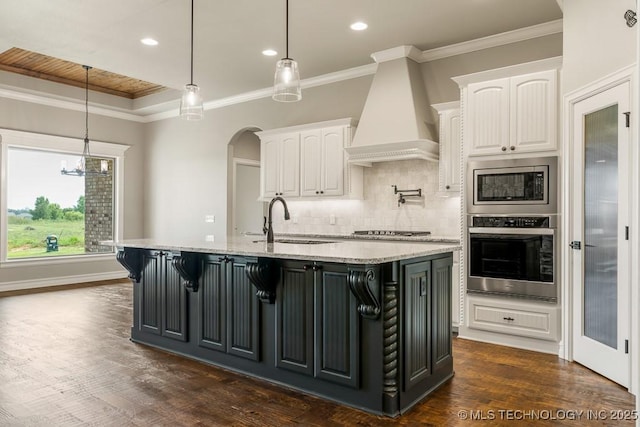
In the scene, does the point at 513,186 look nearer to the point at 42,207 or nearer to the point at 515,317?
the point at 515,317

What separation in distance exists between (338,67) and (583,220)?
3447 mm

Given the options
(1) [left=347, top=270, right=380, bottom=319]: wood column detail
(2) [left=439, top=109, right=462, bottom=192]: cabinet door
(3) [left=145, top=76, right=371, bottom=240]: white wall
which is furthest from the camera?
(3) [left=145, top=76, right=371, bottom=240]: white wall

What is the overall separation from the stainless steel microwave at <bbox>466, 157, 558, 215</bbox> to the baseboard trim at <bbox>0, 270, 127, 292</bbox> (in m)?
6.58

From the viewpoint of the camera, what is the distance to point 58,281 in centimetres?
755

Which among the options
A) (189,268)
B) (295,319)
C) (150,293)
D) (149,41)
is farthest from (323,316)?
(149,41)

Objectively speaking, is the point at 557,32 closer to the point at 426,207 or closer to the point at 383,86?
the point at 383,86

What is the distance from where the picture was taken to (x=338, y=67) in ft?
19.1

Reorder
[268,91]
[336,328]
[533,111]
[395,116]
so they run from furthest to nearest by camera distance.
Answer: [268,91]
[395,116]
[533,111]
[336,328]

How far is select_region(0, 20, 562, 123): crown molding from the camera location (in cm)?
A: 471

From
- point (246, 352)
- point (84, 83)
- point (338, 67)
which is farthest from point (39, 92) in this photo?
point (246, 352)

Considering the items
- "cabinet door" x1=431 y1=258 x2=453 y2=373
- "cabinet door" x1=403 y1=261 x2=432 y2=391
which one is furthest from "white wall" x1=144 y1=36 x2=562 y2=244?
"cabinet door" x1=403 y1=261 x2=432 y2=391

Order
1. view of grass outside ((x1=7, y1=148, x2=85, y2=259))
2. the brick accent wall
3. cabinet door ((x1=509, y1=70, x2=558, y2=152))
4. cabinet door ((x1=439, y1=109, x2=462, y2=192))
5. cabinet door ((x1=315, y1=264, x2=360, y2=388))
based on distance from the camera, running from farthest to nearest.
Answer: the brick accent wall
view of grass outside ((x1=7, y1=148, x2=85, y2=259))
cabinet door ((x1=439, y1=109, x2=462, y2=192))
cabinet door ((x1=509, y1=70, x2=558, y2=152))
cabinet door ((x1=315, y1=264, x2=360, y2=388))

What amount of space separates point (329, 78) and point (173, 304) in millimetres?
3694

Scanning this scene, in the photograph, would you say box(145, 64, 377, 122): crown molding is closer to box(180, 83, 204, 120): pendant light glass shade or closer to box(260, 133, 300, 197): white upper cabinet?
box(260, 133, 300, 197): white upper cabinet
